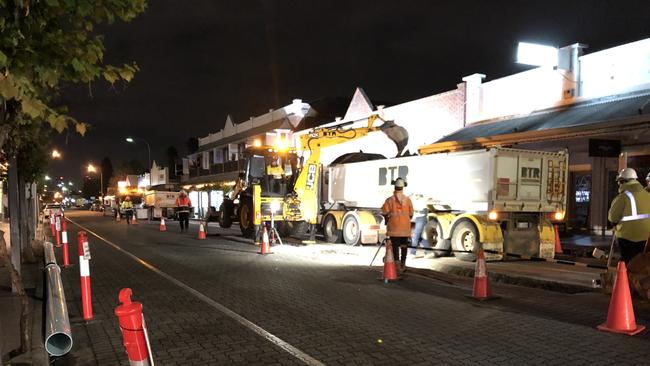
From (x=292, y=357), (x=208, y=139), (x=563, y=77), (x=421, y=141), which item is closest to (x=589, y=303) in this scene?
(x=292, y=357)

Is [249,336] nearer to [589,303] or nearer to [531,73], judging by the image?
[589,303]

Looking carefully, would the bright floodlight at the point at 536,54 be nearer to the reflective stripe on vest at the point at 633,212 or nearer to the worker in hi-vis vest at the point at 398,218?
the worker in hi-vis vest at the point at 398,218

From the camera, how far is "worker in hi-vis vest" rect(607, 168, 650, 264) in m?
7.76

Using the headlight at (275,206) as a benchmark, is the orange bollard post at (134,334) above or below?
below

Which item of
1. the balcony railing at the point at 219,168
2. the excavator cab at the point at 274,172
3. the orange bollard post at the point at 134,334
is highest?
the balcony railing at the point at 219,168

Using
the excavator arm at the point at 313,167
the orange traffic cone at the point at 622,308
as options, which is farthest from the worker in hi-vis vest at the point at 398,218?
the excavator arm at the point at 313,167

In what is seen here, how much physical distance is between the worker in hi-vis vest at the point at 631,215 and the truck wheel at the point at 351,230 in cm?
949

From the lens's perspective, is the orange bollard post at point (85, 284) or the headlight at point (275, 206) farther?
the headlight at point (275, 206)

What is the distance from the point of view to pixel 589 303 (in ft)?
27.0

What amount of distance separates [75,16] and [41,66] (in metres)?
0.52

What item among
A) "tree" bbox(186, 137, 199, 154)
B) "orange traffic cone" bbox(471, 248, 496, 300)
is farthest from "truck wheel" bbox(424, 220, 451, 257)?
"tree" bbox(186, 137, 199, 154)

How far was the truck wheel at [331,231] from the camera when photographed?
18.2 m

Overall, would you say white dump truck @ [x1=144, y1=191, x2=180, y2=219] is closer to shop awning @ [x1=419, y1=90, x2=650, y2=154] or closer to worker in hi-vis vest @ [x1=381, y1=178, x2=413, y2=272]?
shop awning @ [x1=419, y1=90, x2=650, y2=154]

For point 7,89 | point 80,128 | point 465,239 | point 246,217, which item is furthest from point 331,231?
point 7,89
